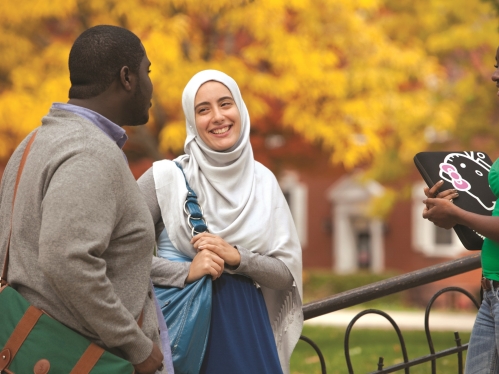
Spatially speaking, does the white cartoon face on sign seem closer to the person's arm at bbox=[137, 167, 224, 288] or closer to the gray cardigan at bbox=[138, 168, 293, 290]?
the gray cardigan at bbox=[138, 168, 293, 290]

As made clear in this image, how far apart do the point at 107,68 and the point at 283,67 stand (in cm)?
861

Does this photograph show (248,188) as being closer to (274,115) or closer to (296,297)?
(296,297)

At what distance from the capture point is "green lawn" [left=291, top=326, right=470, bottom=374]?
655cm

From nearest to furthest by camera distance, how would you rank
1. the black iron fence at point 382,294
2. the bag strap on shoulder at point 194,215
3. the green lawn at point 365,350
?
the bag strap on shoulder at point 194,215
the black iron fence at point 382,294
the green lawn at point 365,350

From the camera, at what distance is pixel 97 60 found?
2.40 m

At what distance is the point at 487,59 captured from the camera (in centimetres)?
1316

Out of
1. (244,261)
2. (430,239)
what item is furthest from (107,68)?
(430,239)

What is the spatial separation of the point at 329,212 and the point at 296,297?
2215 cm

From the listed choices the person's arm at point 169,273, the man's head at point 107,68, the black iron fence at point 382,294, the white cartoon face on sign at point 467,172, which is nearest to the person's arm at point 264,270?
the person's arm at point 169,273

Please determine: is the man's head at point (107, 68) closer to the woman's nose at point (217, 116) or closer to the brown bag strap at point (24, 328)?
the brown bag strap at point (24, 328)

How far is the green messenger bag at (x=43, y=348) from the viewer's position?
7.36ft

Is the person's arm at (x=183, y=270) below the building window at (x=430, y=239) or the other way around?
the other way around

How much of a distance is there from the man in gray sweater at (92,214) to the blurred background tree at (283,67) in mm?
7148

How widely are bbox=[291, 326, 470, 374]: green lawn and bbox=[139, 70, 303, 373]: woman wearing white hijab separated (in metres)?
3.12
